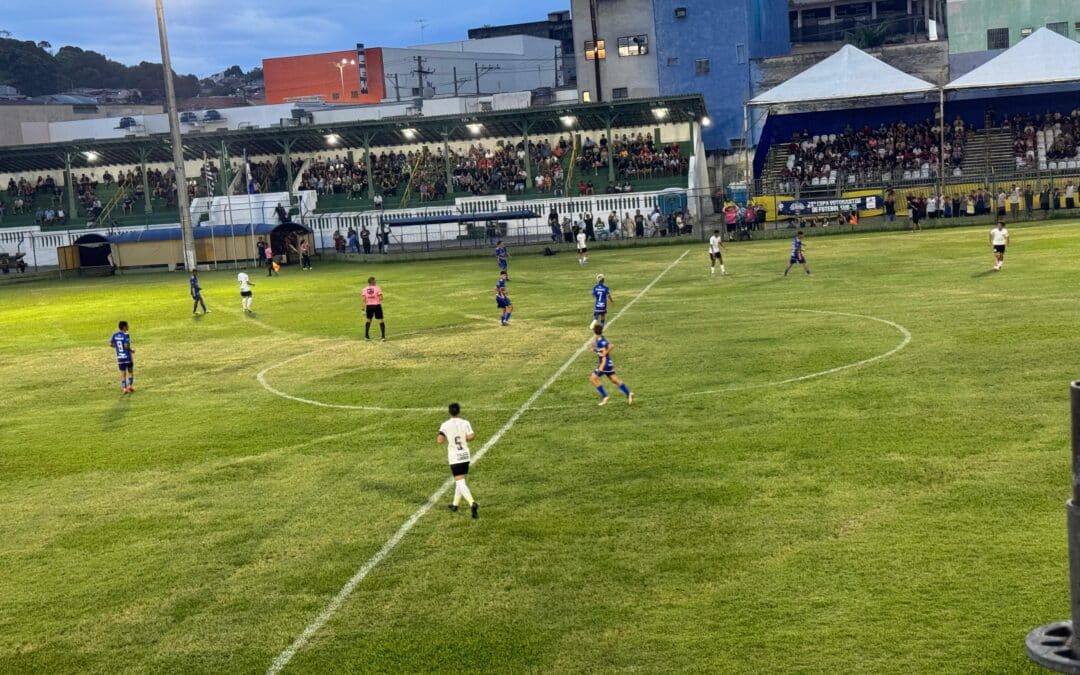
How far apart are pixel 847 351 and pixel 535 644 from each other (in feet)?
A: 50.1

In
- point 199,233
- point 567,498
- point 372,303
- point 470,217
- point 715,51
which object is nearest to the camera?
point 567,498

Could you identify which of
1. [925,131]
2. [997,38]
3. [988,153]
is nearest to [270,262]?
[925,131]

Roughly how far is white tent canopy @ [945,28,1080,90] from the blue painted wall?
20692mm

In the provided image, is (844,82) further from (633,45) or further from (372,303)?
(372,303)

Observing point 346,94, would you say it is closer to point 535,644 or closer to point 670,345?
point 670,345

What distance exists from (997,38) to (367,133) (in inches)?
1860

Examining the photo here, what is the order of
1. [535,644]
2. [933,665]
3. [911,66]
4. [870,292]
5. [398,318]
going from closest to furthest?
[933,665]
[535,644]
[870,292]
[398,318]
[911,66]

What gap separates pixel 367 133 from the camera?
74.3m

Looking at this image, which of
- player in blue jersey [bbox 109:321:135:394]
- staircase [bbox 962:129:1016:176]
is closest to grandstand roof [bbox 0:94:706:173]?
staircase [bbox 962:129:1016:176]

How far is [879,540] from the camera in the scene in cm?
1234

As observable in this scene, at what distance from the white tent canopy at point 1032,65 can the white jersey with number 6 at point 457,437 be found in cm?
5014

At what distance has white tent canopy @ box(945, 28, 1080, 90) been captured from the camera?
2229 inches

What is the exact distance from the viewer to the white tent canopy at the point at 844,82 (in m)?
58.9

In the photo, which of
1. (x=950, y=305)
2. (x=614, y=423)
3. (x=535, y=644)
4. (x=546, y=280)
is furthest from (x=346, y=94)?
(x=535, y=644)
